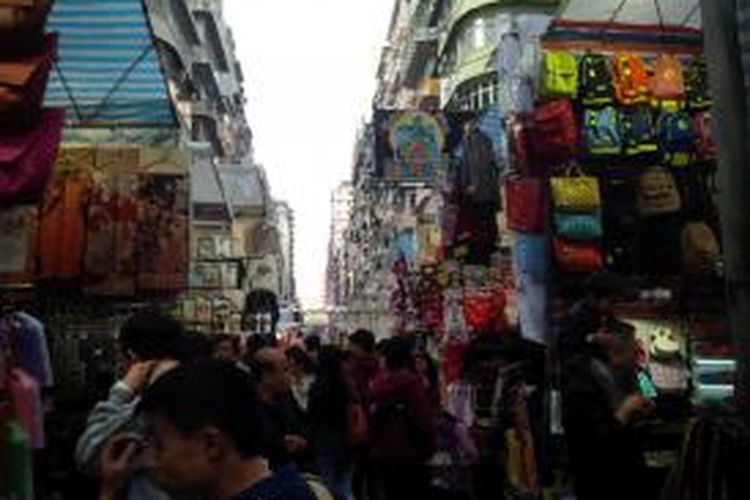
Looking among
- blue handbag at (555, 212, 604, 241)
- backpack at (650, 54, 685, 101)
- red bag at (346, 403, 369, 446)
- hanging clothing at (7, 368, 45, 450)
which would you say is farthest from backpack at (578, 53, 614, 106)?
hanging clothing at (7, 368, 45, 450)

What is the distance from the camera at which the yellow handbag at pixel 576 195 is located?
335 inches

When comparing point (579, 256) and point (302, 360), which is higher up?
point (579, 256)

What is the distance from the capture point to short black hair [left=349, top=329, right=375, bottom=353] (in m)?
11.5

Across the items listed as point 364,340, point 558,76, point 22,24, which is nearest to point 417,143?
point 364,340

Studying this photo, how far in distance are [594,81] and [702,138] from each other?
876 millimetres

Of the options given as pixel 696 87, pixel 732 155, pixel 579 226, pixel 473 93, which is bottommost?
pixel 732 155

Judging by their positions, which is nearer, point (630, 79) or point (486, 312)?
point (630, 79)

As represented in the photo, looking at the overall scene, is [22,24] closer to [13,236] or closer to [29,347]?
[13,236]

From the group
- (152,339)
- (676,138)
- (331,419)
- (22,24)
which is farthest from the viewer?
(331,419)

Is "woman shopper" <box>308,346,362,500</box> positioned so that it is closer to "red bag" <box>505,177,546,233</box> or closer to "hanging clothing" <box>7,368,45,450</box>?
"red bag" <box>505,177,546,233</box>

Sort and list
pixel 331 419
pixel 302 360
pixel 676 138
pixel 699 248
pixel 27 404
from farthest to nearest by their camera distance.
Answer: pixel 302 360 → pixel 331 419 → pixel 676 138 → pixel 699 248 → pixel 27 404

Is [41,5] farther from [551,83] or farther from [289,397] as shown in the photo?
[551,83]

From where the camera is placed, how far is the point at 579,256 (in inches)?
334

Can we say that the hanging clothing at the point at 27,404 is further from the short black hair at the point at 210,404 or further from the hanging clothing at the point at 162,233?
the hanging clothing at the point at 162,233
